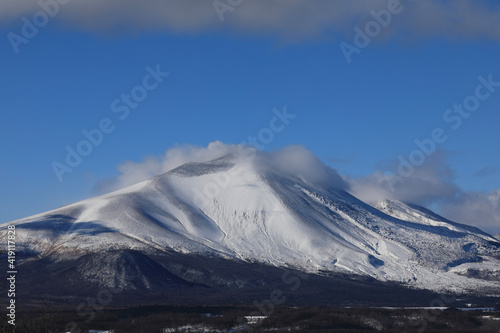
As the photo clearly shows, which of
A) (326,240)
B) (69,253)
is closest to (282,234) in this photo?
(326,240)

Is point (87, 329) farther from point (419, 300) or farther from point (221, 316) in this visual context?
point (419, 300)

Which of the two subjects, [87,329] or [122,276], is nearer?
[87,329]

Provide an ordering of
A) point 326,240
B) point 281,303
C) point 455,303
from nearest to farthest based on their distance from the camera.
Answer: point 281,303 → point 455,303 → point 326,240

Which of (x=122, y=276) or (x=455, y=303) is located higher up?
(x=122, y=276)

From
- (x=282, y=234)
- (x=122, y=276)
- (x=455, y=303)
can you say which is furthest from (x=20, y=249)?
(x=455, y=303)

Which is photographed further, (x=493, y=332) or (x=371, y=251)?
(x=371, y=251)

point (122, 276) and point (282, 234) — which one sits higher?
point (282, 234)

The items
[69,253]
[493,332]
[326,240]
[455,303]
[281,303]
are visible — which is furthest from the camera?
[326,240]

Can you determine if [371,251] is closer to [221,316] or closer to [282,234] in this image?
[282,234]

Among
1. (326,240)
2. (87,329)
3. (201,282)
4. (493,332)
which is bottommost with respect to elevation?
(493,332)
